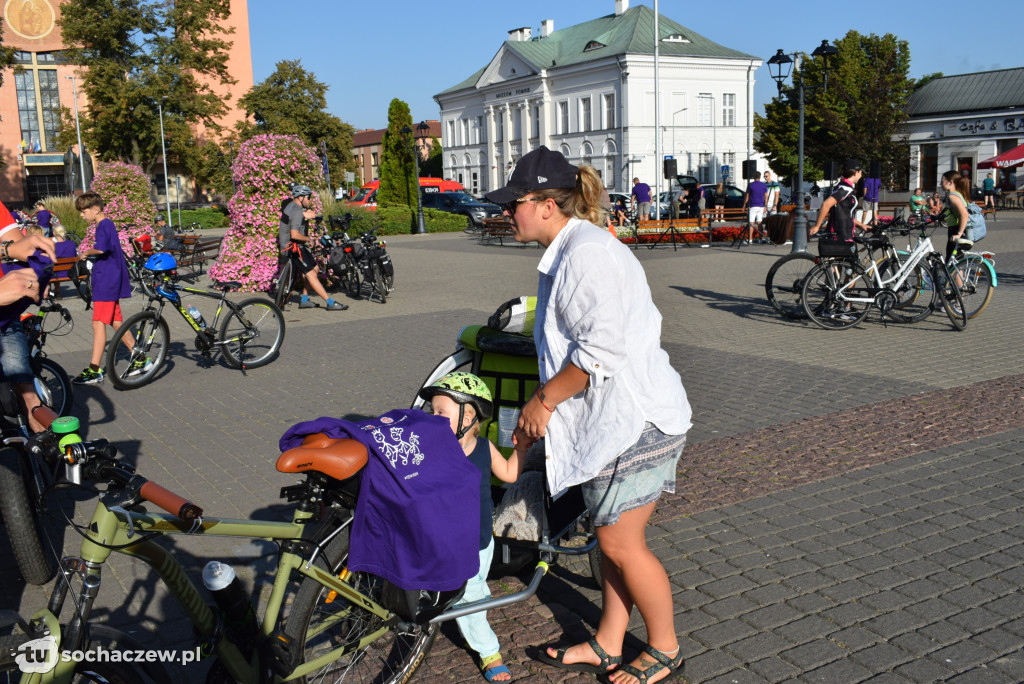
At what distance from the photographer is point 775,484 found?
5.09 m

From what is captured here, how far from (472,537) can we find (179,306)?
251 inches

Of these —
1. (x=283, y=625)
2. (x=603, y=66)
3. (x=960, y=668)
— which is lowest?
(x=960, y=668)

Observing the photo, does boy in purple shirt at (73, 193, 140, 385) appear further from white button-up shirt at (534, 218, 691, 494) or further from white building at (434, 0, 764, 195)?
white building at (434, 0, 764, 195)

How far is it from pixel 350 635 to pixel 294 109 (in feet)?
185

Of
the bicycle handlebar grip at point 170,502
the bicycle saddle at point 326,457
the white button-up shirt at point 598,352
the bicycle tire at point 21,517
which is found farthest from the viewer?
the bicycle tire at point 21,517

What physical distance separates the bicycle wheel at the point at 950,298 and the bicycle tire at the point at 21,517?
30.3 ft

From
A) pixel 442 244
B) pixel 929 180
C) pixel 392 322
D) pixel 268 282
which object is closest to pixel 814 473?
pixel 392 322

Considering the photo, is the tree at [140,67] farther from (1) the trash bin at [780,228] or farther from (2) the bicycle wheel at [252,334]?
(2) the bicycle wheel at [252,334]

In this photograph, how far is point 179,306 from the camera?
831 centimetres

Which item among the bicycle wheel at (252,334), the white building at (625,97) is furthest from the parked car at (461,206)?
the bicycle wheel at (252,334)

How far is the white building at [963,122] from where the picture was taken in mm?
48594

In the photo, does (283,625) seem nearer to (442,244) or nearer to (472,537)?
(472,537)

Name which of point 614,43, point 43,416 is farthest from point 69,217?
point 614,43

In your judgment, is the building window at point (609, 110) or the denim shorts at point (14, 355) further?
the building window at point (609, 110)
